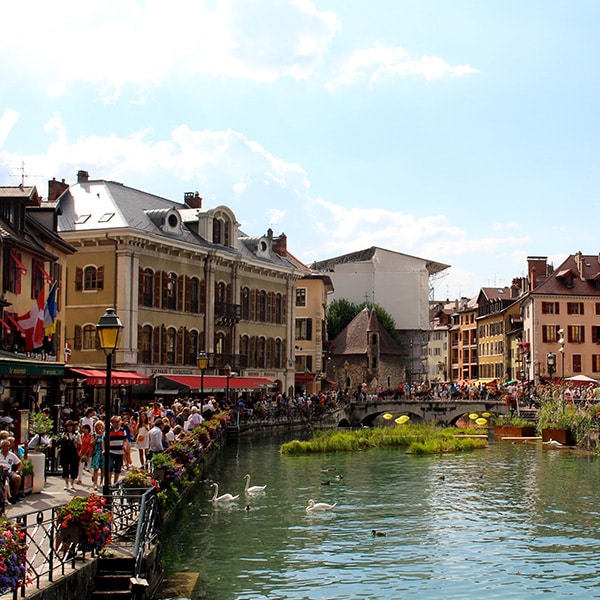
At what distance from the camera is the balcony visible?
176 feet

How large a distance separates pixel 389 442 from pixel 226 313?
14.3m

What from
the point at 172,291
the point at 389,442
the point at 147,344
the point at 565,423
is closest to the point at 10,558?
the point at 389,442

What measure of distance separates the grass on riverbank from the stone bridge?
19079 millimetres

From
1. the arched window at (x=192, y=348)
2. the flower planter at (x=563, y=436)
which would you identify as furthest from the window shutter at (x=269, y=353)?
the flower planter at (x=563, y=436)

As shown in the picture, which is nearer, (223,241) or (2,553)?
(2,553)

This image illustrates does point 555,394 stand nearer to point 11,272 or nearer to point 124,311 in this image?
point 124,311

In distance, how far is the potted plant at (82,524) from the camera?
11.7 meters

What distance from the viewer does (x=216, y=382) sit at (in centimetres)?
4938

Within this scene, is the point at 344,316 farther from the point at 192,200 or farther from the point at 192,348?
the point at 192,348

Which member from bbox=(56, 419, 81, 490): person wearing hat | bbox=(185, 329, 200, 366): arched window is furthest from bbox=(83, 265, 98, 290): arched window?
bbox=(56, 419, 81, 490): person wearing hat

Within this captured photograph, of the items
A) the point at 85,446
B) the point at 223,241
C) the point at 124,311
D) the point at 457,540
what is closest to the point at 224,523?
the point at 85,446

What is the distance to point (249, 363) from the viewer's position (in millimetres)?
57500

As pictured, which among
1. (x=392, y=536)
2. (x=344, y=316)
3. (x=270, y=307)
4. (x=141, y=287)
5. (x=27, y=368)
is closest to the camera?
(x=392, y=536)

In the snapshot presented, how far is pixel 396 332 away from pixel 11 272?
64091 mm
